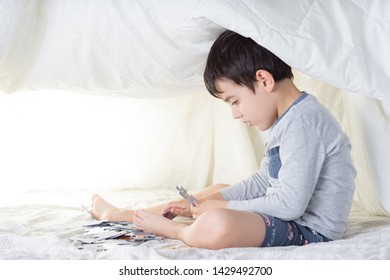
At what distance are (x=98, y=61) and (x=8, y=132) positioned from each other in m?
0.62

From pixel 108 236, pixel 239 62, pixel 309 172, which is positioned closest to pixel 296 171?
pixel 309 172

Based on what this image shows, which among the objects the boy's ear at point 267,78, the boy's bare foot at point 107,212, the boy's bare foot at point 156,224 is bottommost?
the boy's bare foot at point 107,212

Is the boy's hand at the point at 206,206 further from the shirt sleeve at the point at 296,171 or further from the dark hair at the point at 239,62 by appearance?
the dark hair at the point at 239,62

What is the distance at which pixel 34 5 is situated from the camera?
5.27 ft

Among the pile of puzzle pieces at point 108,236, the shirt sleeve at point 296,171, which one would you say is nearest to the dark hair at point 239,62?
the shirt sleeve at point 296,171

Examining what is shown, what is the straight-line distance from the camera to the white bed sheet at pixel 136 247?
3.97 feet

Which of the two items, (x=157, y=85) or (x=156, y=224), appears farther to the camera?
(x=157, y=85)

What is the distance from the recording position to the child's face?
4.79 ft

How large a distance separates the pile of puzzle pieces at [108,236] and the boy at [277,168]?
0.03m

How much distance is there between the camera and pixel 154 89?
187 centimetres

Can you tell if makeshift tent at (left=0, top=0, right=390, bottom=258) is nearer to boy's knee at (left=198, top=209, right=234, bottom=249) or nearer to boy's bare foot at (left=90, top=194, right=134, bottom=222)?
boy's bare foot at (left=90, top=194, right=134, bottom=222)

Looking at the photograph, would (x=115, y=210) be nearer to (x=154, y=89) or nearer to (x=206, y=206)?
(x=206, y=206)

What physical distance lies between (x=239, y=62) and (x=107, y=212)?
51 centimetres

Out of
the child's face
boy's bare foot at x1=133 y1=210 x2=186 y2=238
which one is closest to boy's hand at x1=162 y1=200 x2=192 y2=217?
boy's bare foot at x1=133 y1=210 x2=186 y2=238
